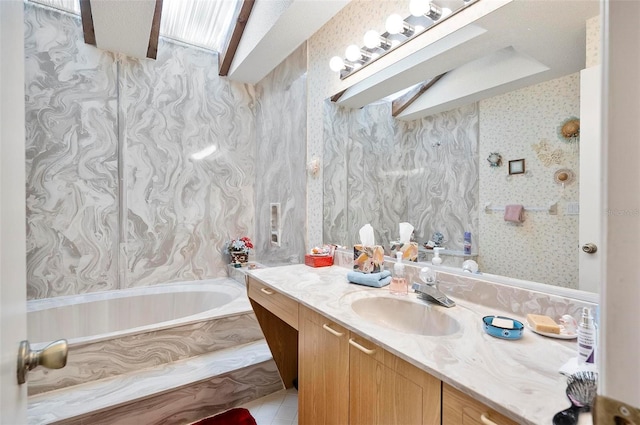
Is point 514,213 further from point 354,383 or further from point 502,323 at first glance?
point 354,383

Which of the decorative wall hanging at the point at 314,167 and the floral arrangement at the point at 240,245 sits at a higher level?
the decorative wall hanging at the point at 314,167

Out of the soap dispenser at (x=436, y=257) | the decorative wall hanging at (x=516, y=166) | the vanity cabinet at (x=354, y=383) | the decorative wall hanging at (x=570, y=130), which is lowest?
the vanity cabinet at (x=354, y=383)

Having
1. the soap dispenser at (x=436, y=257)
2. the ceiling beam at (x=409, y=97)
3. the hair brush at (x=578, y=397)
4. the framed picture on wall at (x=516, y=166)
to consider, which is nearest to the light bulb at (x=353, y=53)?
the ceiling beam at (x=409, y=97)

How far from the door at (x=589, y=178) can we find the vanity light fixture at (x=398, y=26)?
0.84 metres

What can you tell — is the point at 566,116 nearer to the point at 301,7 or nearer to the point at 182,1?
the point at 301,7

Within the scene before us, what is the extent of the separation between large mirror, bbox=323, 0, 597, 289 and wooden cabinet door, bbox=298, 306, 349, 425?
2.18ft

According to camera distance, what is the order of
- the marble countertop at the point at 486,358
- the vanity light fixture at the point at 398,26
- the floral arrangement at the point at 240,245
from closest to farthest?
the marble countertop at the point at 486,358 → the vanity light fixture at the point at 398,26 → the floral arrangement at the point at 240,245

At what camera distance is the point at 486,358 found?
810 mm

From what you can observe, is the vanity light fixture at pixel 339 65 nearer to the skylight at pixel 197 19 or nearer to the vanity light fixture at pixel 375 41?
the vanity light fixture at pixel 375 41

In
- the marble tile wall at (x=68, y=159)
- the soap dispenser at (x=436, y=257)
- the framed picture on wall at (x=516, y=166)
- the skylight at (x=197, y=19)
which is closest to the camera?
the framed picture on wall at (x=516, y=166)

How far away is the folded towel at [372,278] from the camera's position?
1.51 metres

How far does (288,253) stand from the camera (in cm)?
272

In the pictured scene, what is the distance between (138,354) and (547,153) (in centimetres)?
244

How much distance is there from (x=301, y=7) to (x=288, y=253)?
6.03 ft
